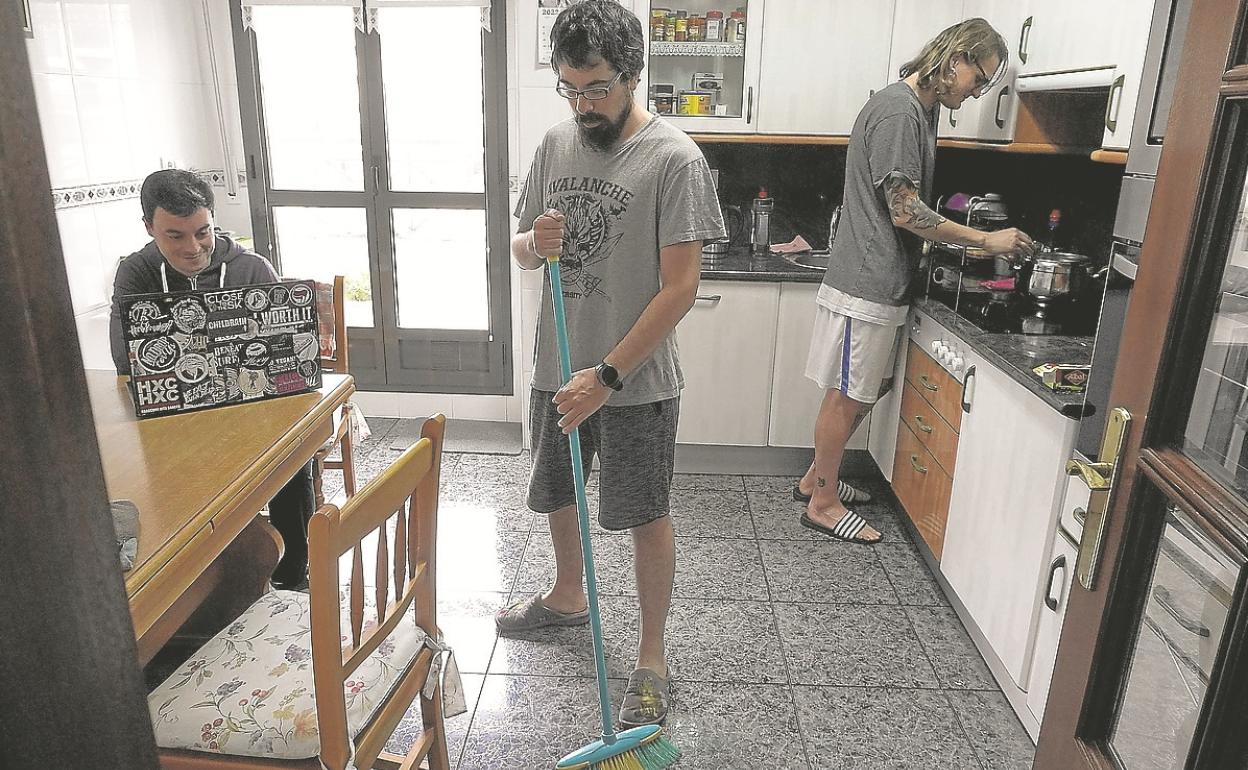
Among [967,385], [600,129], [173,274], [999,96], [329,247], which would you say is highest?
[999,96]

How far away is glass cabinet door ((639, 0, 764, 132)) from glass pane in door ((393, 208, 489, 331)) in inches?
38.9

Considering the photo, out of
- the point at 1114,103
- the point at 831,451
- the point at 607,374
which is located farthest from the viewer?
the point at 831,451

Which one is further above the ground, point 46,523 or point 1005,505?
point 46,523

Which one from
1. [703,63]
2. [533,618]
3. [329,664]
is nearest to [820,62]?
[703,63]

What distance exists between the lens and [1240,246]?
85cm

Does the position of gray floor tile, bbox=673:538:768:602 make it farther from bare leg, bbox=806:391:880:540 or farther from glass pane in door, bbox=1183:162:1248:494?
glass pane in door, bbox=1183:162:1248:494

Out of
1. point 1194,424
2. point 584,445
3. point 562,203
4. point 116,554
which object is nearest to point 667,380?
point 584,445

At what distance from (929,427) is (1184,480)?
5.65ft

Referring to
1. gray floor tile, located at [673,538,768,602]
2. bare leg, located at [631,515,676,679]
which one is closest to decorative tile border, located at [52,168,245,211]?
bare leg, located at [631,515,676,679]

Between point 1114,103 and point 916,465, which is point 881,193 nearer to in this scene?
point 1114,103

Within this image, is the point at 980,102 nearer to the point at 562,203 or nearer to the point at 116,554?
the point at 562,203

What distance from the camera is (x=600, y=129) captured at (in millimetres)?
1705

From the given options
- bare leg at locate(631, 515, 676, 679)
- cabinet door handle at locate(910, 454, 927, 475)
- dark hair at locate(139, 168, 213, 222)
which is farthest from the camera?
cabinet door handle at locate(910, 454, 927, 475)

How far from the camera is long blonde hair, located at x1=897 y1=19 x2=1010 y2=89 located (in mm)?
2312
